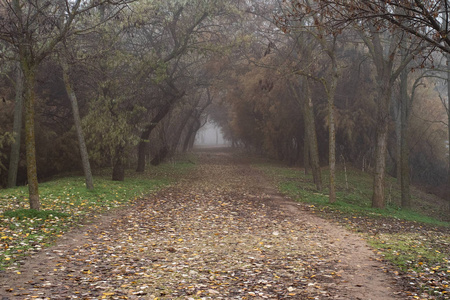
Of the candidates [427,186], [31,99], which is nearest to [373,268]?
[31,99]

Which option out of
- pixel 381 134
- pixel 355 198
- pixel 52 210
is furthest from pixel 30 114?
pixel 355 198

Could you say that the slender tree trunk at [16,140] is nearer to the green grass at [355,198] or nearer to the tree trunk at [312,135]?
the green grass at [355,198]

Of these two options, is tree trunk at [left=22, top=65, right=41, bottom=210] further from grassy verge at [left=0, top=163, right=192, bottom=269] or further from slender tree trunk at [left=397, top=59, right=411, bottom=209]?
slender tree trunk at [left=397, top=59, right=411, bottom=209]

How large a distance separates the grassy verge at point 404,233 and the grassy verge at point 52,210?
687cm

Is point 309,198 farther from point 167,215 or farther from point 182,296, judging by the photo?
point 182,296

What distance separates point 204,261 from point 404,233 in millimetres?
6491

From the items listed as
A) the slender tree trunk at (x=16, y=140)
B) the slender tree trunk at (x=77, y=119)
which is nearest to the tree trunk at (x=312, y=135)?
the slender tree trunk at (x=77, y=119)

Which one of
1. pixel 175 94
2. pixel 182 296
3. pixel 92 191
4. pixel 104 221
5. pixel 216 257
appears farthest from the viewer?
pixel 175 94

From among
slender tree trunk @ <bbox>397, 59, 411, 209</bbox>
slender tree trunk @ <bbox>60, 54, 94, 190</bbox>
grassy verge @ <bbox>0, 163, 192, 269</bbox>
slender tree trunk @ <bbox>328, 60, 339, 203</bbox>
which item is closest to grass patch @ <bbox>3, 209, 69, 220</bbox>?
grassy verge @ <bbox>0, 163, 192, 269</bbox>

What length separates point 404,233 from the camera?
1173cm

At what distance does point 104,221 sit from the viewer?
1182 cm

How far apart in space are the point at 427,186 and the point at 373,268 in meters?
26.6

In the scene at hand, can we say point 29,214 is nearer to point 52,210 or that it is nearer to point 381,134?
point 52,210

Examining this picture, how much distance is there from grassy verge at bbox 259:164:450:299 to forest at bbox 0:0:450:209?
1.39 meters
